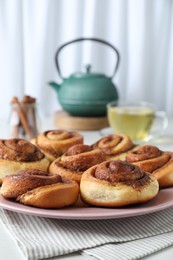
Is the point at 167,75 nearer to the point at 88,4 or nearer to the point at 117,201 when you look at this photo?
the point at 88,4

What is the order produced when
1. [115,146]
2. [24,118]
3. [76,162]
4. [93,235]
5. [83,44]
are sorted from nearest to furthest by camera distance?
[93,235] → [76,162] → [115,146] → [24,118] → [83,44]

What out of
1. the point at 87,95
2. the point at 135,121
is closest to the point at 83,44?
the point at 87,95

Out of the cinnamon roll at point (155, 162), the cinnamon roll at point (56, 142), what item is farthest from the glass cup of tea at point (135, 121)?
the cinnamon roll at point (155, 162)

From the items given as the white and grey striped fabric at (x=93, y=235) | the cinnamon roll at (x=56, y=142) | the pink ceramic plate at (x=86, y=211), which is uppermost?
the cinnamon roll at (x=56, y=142)

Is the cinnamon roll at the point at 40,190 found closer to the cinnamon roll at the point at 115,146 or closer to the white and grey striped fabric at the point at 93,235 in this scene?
the white and grey striped fabric at the point at 93,235

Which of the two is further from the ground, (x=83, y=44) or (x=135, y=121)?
(x=83, y=44)

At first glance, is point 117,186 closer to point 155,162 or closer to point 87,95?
point 155,162

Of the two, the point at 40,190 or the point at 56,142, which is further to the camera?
the point at 56,142
